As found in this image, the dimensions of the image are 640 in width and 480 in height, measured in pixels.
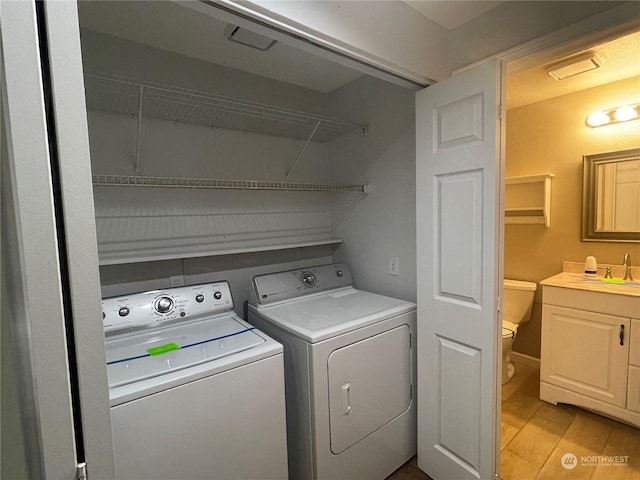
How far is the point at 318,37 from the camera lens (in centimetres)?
116

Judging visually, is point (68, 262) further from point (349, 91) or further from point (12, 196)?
point (349, 91)

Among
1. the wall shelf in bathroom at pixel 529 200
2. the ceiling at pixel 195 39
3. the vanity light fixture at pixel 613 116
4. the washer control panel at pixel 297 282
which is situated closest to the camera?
the ceiling at pixel 195 39

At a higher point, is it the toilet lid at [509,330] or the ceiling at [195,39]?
the ceiling at [195,39]

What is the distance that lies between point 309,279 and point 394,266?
0.58m

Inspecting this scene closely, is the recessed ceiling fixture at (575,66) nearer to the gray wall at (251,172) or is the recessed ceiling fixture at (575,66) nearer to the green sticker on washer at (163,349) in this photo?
the gray wall at (251,172)

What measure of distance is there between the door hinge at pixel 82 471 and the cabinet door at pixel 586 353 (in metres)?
2.83

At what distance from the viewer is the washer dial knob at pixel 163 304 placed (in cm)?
157

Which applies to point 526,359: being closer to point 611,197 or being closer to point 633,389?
point 633,389

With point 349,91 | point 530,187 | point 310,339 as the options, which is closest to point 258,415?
point 310,339

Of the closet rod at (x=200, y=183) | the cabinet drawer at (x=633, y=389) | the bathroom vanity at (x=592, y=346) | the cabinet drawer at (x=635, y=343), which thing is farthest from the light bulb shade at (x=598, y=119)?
the closet rod at (x=200, y=183)

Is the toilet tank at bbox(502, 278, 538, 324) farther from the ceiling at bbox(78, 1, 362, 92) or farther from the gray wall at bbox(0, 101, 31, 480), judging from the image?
the gray wall at bbox(0, 101, 31, 480)

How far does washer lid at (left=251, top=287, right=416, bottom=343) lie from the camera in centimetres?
150

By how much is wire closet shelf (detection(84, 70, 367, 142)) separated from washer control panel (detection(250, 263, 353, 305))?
38.7 inches

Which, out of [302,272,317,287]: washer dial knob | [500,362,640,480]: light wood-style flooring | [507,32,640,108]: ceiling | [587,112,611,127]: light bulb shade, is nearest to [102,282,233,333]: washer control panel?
[302,272,317,287]: washer dial knob
